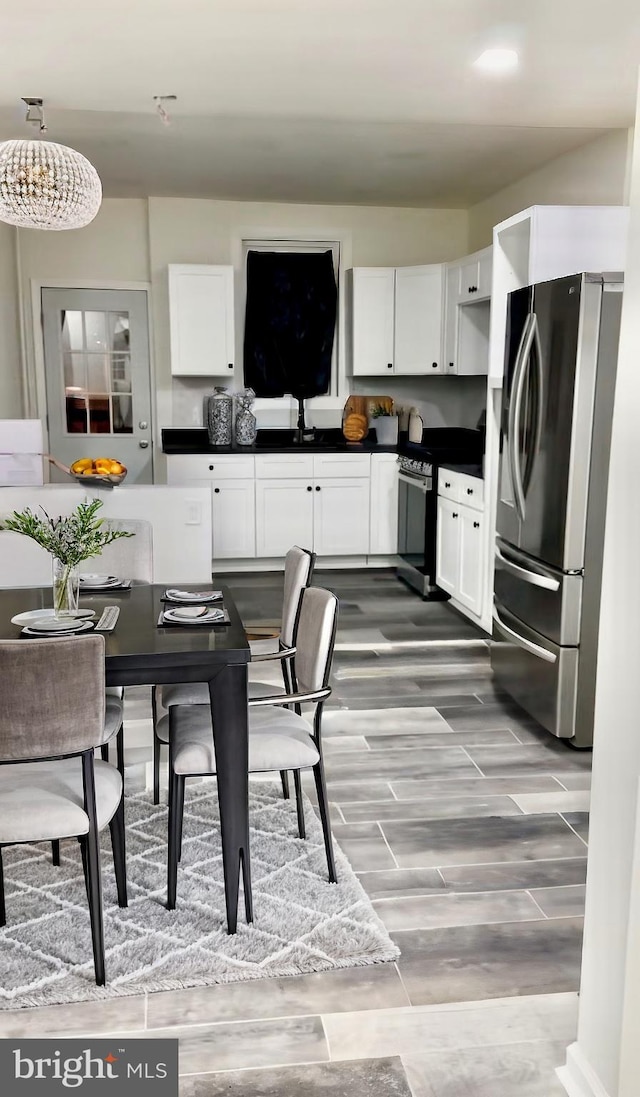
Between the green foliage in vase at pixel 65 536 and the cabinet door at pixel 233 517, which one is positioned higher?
the green foliage in vase at pixel 65 536

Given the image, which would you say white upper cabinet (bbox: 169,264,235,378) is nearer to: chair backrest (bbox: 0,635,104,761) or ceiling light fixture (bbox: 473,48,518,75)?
ceiling light fixture (bbox: 473,48,518,75)

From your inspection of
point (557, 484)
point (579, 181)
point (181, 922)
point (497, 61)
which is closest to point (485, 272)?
point (579, 181)

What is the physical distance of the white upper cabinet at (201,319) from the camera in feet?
21.5

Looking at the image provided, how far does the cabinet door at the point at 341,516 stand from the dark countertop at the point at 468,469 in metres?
1.14

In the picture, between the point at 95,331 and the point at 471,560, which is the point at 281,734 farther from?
the point at 95,331

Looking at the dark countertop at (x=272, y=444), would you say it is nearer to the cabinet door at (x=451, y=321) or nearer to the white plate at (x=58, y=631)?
the cabinet door at (x=451, y=321)

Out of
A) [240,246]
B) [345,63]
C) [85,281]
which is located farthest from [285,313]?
[345,63]

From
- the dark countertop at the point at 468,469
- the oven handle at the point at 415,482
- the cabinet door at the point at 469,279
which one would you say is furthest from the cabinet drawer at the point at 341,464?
the cabinet door at the point at 469,279

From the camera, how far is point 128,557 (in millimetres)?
3396

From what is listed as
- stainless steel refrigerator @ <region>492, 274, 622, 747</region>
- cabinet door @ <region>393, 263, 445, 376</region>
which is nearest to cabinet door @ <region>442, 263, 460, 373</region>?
cabinet door @ <region>393, 263, 445, 376</region>

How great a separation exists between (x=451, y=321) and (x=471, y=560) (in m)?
2.22

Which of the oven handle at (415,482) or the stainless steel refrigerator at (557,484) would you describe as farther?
the oven handle at (415,482)

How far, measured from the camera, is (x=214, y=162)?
219 inches

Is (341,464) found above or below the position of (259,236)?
below
